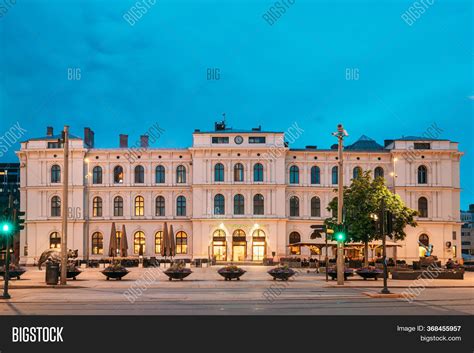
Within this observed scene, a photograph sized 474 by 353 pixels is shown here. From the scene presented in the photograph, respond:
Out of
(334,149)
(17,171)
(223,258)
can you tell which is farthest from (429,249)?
(17,171)

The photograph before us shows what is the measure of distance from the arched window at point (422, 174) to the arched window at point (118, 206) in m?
35.1

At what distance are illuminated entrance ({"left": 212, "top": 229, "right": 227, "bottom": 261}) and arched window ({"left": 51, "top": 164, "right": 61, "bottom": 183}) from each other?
63.1ft

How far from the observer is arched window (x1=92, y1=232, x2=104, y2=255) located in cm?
7719

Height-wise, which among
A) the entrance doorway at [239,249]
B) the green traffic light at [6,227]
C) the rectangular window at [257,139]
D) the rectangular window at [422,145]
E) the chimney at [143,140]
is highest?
the chimney at [143,140]

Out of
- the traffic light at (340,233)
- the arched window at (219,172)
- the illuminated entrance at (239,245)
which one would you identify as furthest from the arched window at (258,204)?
the traffic light at (340,233)

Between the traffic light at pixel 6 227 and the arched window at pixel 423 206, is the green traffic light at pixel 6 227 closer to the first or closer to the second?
the traffic light at pixel 6 227

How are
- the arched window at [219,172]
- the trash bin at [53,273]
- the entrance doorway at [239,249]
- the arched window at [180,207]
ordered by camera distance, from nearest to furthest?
the trash bin at [53,273], the entrance doorway at [239,249], the arched window at [219,172], the arched window at [180,207]

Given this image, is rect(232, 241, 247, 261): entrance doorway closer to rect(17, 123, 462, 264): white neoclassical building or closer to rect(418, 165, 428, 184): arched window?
rect(17, 123, 462, 264): white neoclassical building

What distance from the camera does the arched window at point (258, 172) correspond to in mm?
76000

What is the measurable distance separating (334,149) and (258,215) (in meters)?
12.9

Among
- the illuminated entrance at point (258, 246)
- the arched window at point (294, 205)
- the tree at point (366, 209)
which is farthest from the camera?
the arched window at point (294, 205)

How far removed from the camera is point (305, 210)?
253 ft
